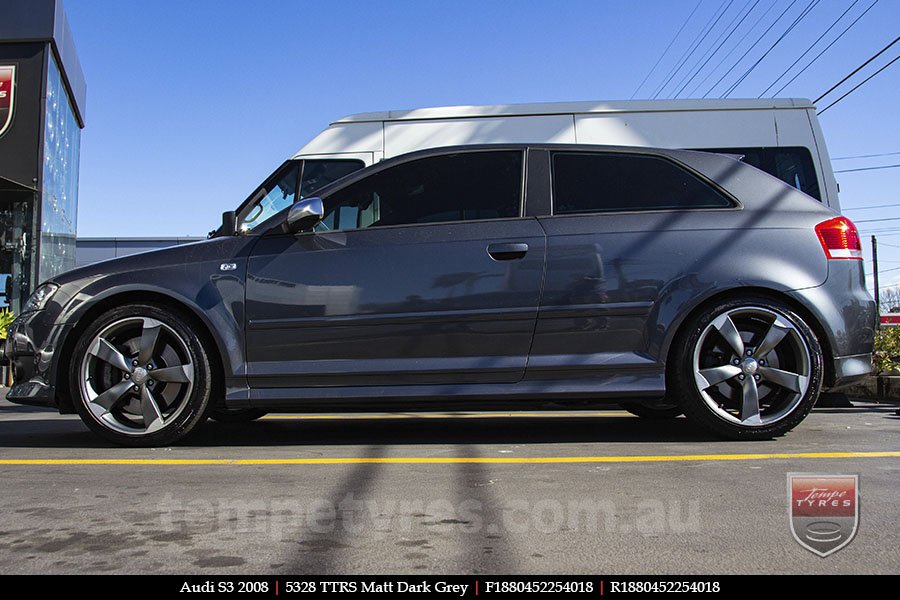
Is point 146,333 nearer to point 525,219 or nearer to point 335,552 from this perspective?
point 525,219

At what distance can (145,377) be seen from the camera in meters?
4.35

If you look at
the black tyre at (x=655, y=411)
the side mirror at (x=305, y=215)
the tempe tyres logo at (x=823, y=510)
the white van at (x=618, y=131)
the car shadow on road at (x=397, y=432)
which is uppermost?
the white van at (x=618, y=131)

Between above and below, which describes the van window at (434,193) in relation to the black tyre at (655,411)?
above

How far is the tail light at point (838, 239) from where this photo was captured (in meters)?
4.42

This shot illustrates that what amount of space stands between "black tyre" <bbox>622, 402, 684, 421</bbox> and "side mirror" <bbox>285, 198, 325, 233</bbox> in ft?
7.99

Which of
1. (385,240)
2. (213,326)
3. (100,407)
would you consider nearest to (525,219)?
(385,240)

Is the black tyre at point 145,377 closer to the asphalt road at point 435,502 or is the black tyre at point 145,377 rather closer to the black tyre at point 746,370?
the asphalt road at point 435,502

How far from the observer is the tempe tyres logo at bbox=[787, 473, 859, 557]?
2410 millimetres

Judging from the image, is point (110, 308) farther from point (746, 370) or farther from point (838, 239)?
point (838, 239)

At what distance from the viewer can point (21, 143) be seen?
16359 millimetres

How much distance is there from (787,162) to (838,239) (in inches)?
163

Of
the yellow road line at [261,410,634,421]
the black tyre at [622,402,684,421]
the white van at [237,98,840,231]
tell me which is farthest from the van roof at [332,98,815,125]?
the black tyre at [622,402,684,421]

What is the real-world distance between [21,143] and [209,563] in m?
16.7

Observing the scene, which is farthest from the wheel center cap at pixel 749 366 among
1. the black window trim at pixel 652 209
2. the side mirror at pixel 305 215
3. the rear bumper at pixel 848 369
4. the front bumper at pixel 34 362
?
the front bumper at pixel 34 362
